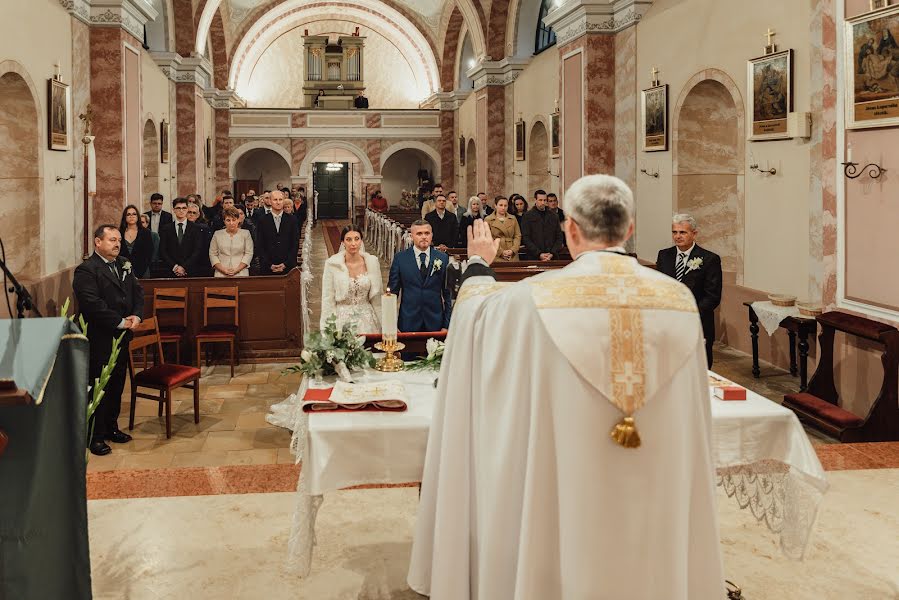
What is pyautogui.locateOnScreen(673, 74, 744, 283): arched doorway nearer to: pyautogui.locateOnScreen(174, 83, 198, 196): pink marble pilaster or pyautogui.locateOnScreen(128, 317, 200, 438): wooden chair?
pyautogui.locateOnScreen(128, 317, 200, 438): wooden chair

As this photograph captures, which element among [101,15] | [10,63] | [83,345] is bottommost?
[83,345]

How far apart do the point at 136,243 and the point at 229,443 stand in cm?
360

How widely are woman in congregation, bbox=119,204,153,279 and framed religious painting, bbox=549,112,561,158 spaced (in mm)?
7612

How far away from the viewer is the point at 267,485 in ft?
15.1

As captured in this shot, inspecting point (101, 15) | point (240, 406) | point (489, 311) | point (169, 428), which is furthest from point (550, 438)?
point (101, 15)

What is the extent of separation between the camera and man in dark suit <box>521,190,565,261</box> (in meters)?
11.3

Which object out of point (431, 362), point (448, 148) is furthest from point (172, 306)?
point (448, 148)

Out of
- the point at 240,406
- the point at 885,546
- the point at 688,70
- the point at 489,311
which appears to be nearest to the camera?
the point at 489,311

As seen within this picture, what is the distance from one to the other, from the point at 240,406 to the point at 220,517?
10.2ft

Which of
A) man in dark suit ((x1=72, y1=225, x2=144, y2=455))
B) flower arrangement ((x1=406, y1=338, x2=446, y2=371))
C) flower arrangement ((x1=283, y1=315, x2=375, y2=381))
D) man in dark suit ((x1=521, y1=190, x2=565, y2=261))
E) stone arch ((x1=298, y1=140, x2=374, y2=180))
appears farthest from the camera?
stone arch ((x1=298, y1=140, x2=374, y2=180))

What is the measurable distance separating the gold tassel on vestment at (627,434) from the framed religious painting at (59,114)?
8546 mm

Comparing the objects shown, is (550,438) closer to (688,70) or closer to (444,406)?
(444,406)

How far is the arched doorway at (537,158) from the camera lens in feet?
55.9

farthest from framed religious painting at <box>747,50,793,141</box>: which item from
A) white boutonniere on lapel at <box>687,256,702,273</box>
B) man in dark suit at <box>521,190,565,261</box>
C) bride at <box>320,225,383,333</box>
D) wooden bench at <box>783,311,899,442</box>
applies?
bride at <box>320,225,383,333</box>
